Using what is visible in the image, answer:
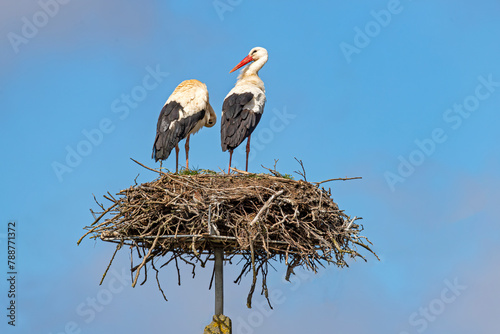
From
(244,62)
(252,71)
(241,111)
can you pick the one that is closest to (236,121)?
(241,111)

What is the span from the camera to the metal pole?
31.7ft

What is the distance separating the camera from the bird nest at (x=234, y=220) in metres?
8.96

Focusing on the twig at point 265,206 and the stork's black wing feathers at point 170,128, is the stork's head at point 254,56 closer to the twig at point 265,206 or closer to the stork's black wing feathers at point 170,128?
the stork's black wing feathers at point 170,128

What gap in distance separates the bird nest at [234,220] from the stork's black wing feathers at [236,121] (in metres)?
1.06

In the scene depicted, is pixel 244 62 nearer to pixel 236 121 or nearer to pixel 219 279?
pixel 236 121

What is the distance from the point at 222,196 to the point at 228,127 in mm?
2004

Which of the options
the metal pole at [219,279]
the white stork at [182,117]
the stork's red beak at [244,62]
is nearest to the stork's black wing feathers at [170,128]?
the white stork at [182,117]

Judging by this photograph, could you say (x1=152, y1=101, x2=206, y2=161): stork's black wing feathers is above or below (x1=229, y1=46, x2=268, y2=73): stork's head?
below

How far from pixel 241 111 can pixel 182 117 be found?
899mm

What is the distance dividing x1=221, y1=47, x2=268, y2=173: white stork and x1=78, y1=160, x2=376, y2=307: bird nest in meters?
1.00

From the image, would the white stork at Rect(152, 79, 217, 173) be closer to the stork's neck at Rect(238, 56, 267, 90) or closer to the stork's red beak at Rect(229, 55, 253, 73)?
the stork's neck at Rect(238, 56, 267, 90)

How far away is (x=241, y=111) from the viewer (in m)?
11.1

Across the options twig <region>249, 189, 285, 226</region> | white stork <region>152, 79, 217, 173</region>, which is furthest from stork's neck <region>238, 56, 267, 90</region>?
twig <region>249, 189, 285, 226</region>

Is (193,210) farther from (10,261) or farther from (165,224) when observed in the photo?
(10,261)
